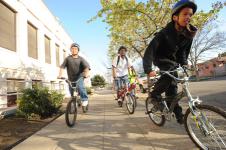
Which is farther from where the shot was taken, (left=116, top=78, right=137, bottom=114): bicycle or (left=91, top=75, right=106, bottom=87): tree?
(left=91, top=75, right=106, bottom=87): tree

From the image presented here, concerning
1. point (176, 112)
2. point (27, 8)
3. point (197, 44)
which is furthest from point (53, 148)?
point (197, 44)

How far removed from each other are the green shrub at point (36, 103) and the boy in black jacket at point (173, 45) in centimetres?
446

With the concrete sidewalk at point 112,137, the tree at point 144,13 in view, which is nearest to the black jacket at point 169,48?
the concrete sidewalk at point 112,137

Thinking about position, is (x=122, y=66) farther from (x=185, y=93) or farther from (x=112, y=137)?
(x=185, y=93)

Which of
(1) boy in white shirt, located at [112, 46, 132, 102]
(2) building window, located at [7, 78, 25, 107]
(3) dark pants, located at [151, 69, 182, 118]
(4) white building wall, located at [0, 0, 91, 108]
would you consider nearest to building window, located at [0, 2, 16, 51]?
(4) white building wall, located at [0, 0, 91, 108]

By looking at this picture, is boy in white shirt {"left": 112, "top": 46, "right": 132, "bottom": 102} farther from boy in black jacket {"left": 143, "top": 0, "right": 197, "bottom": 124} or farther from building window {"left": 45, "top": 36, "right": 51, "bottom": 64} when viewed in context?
building window {"left": 45, "top": 36, "right": 51, "bottom": 64}

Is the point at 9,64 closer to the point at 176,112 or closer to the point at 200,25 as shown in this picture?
the point at 176,112

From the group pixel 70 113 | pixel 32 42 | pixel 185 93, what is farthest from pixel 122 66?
pixel 32 42

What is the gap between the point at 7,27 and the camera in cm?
1184

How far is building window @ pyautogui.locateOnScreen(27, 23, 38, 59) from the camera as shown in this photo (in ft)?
49.2

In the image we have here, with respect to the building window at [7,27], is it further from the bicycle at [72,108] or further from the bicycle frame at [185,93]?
the bicycle frame at [185,93]

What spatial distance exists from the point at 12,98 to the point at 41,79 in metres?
4.96

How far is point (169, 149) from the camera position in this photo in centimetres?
443

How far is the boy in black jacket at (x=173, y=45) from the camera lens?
175 inches
